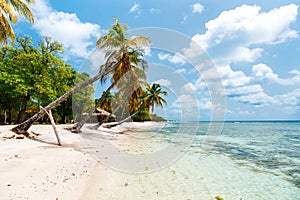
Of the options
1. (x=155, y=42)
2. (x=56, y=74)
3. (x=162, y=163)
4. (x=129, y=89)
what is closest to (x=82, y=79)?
(x=56, y=74)

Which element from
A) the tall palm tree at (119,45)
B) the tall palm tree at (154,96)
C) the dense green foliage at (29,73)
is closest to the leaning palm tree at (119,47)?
the tall palm tree at (119,45)

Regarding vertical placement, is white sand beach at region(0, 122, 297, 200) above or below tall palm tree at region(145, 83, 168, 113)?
below

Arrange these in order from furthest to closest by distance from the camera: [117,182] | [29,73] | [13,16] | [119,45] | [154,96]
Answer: [154,96], [29,73], [119,45], [13,16], [117,182]

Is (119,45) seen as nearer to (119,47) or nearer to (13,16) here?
(119,47)

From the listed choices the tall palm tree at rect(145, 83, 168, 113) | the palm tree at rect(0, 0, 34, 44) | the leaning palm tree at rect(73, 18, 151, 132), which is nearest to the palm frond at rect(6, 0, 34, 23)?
the palm tree at rect(0, 0, 34, 44)

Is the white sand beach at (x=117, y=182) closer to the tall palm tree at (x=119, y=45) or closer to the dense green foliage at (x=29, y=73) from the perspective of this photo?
the tall palm tree at (x=119, y=45)

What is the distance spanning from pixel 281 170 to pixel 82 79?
2890 centimetres

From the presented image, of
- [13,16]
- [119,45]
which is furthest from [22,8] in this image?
[119,45]

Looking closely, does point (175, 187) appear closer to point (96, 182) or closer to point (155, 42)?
point (96, 182)

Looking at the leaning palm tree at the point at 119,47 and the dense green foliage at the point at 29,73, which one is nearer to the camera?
the leaning palm tree at the point at 119,47

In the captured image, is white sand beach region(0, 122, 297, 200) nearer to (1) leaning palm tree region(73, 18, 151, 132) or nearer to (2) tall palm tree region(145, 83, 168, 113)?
(1) leaning palm tree region(73, 18, 151, 132)

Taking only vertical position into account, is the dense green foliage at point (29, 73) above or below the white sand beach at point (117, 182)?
above

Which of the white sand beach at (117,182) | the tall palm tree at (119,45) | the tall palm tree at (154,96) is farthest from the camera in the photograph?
the tall palm tree at (154,96)

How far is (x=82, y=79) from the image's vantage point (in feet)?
97.6
